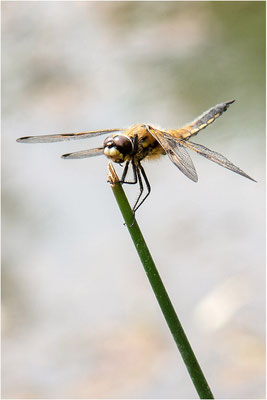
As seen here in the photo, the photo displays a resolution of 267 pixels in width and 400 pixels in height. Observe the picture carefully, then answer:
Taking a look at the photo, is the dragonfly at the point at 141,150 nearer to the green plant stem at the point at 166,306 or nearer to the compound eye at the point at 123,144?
the compound eye at the point at 123,144

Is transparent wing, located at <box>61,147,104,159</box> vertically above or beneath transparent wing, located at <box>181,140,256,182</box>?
above

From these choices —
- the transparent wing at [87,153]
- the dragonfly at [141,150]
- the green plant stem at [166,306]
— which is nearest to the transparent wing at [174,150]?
the dragonfly at [141,150]

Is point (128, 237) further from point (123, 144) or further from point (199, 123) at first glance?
point (123, 144)

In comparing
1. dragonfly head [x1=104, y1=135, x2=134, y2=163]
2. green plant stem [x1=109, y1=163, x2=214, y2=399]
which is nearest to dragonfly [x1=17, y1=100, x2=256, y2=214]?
dragonfly head [x1=104, y1=135, x2=134, y2=163]

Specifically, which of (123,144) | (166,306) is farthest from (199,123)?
(166,306)

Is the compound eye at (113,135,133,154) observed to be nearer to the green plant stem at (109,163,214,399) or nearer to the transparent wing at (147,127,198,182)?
the transparent wing at (147,127,198,182)

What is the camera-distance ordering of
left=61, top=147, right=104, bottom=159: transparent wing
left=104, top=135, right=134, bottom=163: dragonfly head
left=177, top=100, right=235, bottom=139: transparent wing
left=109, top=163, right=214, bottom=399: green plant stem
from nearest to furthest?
left=109, top=163, right=214, bottom=399: green plant stem → left=104, top=135, right=134, bottom=163: dragonfly head → left=61, top=147, right=104, bottom=159: transparent wing → left=177, top=100, right=235, bottom=139: transparent wing
